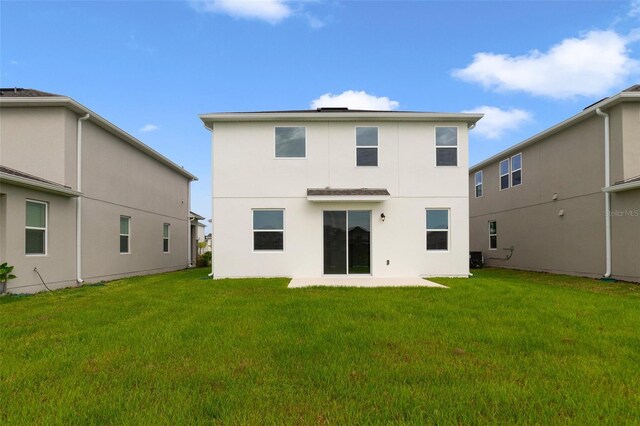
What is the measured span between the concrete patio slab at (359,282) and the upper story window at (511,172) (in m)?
9.29

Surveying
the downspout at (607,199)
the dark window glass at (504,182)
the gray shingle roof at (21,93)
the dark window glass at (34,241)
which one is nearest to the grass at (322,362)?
the dark window glass at (34,241)

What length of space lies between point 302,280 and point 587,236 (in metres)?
10.3

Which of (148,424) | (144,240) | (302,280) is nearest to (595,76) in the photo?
(302,280)

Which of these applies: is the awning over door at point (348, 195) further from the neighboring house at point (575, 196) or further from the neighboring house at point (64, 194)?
the neighboring house at point (575, 196)

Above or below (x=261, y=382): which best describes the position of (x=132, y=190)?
above

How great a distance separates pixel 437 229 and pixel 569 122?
6.65 m

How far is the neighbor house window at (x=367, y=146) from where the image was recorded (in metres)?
11.9

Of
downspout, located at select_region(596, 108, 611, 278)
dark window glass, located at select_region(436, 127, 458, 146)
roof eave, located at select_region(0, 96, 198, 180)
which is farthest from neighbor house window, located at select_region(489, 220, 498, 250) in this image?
roof eave, located at select_region(0, 96, 198, 180)

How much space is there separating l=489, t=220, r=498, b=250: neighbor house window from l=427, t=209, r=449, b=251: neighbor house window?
8.79m

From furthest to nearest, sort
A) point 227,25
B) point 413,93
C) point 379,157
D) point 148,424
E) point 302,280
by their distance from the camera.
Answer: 1. point 413,93
2. point 227,25
3. point 379,157
4. point 302,280
5. point 148,424

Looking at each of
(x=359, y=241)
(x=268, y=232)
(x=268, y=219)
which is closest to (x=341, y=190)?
(x=359, y=241)

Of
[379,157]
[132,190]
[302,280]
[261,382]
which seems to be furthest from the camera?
[132,190]

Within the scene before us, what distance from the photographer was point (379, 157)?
11891 mm

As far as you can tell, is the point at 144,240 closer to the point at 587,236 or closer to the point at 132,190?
the point at 132,190
